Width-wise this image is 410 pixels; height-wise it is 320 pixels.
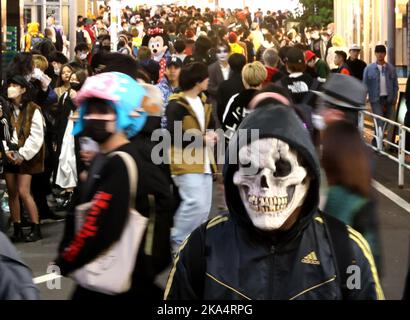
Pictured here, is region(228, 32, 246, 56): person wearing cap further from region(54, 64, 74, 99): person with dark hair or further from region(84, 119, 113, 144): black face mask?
region(84, 119, 113, 144): black face mask

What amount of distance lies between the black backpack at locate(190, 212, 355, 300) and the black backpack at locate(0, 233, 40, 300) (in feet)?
1.62

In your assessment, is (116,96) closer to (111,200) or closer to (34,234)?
(111,200)

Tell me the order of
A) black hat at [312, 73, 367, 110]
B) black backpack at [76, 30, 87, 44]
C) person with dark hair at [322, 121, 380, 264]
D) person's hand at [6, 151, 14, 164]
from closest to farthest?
person with dark hair at [322, 121, 380, 264] < black hat at [312, 73, 367, 110] < person's hand at [6, 151, 14, 164] < black backpack at [76, 30, 87, 44]

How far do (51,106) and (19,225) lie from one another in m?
2.35

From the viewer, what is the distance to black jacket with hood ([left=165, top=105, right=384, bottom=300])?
3.32 meters

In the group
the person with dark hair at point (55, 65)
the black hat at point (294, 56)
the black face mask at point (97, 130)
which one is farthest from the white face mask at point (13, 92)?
the black face mask at point (97, 130)

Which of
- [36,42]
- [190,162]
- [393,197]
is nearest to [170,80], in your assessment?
[393,197]

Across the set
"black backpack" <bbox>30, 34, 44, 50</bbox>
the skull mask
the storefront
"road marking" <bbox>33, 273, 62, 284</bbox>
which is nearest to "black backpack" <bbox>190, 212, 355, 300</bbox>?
the skull mask

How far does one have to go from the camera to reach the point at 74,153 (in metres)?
13.1

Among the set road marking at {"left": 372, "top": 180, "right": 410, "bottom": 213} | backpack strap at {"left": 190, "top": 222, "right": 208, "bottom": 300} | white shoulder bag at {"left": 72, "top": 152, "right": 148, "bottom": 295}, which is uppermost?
backpack strap at {"left": 190, "top": 222, "right": 208, "bottom": 300}

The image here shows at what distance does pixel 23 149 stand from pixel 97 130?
21.6 feet

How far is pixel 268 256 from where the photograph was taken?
10.9ft

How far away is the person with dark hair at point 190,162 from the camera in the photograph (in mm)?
9680
